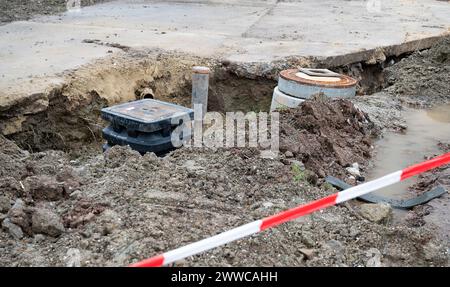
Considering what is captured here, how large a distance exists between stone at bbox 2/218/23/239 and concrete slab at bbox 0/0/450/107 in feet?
9.72

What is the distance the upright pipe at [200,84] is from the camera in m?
7.09

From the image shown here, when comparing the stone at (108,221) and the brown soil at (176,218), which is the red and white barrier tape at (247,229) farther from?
the stone at (108,221)

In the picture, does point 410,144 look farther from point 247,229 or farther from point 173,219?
point 247,229

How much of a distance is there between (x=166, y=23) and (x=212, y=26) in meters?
0.99

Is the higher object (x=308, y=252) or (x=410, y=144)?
(x=308, y=252)

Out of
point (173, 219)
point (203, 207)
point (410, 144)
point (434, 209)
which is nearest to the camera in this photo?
point (173, 219)

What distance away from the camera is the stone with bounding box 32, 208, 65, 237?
145 inches

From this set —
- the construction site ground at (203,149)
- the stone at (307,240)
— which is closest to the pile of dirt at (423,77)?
the construction site ground at (203,149)

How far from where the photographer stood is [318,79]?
7605 millimetres

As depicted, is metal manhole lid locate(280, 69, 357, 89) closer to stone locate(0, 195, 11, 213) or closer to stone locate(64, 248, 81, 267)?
stone locate(0, 195, 11, 213)

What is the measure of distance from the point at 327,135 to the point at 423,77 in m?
3.69

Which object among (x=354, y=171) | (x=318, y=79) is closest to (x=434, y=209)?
(x=354, y=171)

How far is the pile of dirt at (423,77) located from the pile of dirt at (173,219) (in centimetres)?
447

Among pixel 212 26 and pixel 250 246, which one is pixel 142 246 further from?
pixel 212 26
